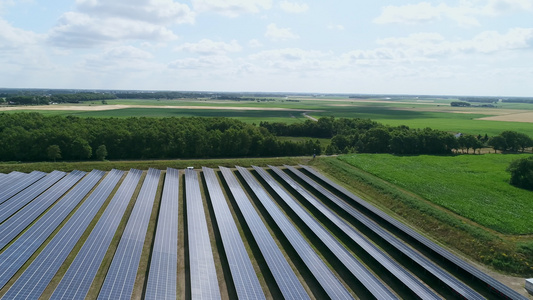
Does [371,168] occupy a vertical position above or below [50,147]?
below

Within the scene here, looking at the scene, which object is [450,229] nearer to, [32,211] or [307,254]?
[307,254]

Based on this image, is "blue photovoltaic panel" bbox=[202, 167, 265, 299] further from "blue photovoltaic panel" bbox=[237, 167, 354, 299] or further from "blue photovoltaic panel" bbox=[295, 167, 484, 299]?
"blue photovoltaic panel" bbox=[295, 167, 484, 299]

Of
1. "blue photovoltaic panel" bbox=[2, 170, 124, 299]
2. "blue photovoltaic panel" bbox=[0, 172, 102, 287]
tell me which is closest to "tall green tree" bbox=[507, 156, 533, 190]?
"blue photovoltaic panel" bbox=[2, 170, 124, 299]

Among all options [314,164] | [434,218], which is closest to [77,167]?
[314,164]

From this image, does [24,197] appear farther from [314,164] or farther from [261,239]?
[314,164]

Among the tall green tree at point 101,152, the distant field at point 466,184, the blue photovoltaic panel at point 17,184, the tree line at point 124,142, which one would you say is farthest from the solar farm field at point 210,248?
the tree line at point 124,142

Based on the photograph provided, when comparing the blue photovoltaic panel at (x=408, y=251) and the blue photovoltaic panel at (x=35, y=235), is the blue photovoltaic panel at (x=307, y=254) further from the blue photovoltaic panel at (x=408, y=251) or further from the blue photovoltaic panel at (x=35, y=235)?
the blue photovoltaic panel at (x=35, y=235)
